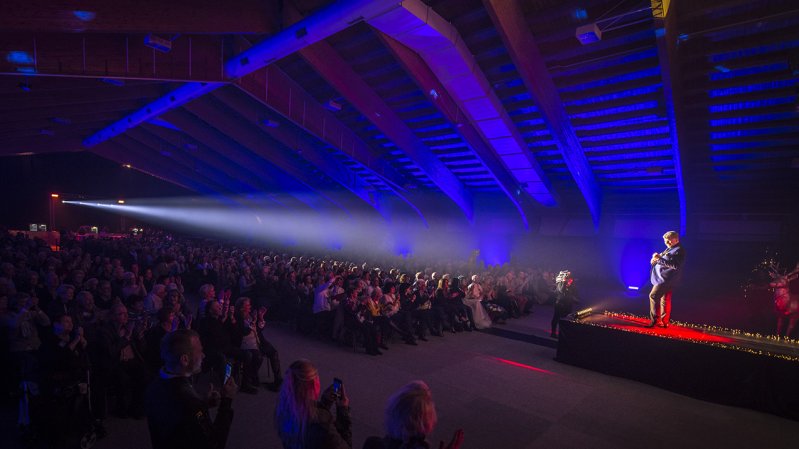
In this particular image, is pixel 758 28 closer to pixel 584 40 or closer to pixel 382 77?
pixel 584 40

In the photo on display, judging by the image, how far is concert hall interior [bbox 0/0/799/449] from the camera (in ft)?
17.4

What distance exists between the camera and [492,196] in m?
16.8

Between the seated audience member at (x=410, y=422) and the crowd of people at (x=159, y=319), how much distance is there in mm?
999

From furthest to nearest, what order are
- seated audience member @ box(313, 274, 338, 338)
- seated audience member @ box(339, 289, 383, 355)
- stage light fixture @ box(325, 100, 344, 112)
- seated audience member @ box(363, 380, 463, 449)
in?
1. stage light fixture @ box(325, 100, 344, 112)
2. seated audience member @ box(313, 274, 338, 338)
3. seated audience member @ box(339, 289, 383, 355)
4. seated audience member @ box(363, 380, 463, 449)

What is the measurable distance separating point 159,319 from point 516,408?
4.71 meters

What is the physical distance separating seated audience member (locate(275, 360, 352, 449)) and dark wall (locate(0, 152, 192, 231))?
2868cm

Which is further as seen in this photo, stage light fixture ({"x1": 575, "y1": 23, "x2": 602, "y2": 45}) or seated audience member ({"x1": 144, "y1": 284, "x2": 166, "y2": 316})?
stage light fixture ({"x1": 575, "y1": 23, "x2": 602, "y2": 45})

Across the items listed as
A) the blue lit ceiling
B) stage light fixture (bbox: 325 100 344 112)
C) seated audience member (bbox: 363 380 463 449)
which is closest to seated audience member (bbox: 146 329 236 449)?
seated audience member (bbox: 363 380 463 449)

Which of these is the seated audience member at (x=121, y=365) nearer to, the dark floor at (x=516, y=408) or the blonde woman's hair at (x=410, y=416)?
the dark floor at (x=516, y=408)

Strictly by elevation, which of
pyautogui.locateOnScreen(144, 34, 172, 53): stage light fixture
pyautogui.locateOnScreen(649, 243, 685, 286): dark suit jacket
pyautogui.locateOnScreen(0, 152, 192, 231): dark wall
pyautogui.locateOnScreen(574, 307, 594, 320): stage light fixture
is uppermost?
pyautogui.locateOnScreen(144, 34, 172, 53): stage light fixture

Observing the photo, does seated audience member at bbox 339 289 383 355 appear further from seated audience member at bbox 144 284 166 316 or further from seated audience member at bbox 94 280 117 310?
seated audience member at bbox 94 280 117 310

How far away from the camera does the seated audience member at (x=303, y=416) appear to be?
216 centimetres

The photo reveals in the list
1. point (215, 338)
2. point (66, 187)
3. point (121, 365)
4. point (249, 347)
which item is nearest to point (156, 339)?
point (121, 365)

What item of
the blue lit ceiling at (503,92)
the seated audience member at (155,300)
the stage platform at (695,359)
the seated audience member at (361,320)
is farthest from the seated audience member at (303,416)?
the blue lit ceiling at (503,92)
